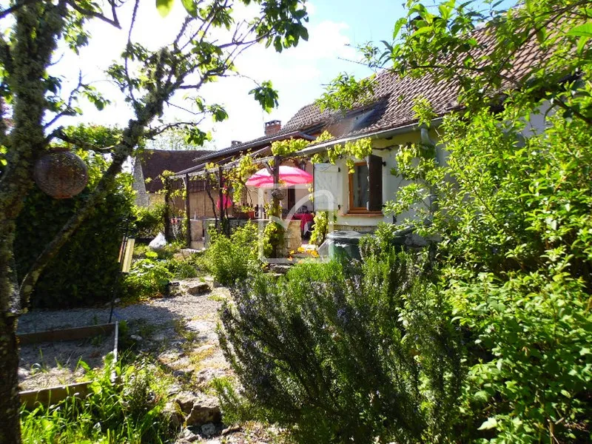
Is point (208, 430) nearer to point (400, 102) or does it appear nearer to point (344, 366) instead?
point (344, 366)

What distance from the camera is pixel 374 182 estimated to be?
7.30 meters

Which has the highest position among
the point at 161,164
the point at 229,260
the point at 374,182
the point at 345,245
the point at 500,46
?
the point at 161,164

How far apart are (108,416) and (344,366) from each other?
181 centimetres

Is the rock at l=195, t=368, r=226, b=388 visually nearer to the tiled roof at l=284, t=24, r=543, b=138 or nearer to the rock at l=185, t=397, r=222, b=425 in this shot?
the rock at l=185, t=397, r=222, b=425

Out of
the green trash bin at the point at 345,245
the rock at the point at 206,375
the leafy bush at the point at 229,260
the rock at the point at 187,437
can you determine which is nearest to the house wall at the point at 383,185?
the green trash bin at the point at 345,245

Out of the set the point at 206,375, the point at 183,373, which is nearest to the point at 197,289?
the point at 183,373

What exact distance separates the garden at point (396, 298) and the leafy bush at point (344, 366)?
0.01 meters

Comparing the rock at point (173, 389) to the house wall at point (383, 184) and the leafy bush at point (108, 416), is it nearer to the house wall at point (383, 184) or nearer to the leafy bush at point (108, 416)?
the leafy bush at point (108, 416)

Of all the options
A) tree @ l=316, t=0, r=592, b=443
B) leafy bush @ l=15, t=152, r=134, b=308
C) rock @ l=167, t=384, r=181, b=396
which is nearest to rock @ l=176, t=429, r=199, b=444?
rock @ l=167, t=384, r=181, b=396

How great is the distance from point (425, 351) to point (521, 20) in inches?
53.2


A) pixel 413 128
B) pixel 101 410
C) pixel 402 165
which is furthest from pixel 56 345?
pixel 413 128

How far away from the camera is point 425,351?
64.4 inches

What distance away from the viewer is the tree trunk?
136 cm

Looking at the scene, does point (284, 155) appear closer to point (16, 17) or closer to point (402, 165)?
point (402, 165)
